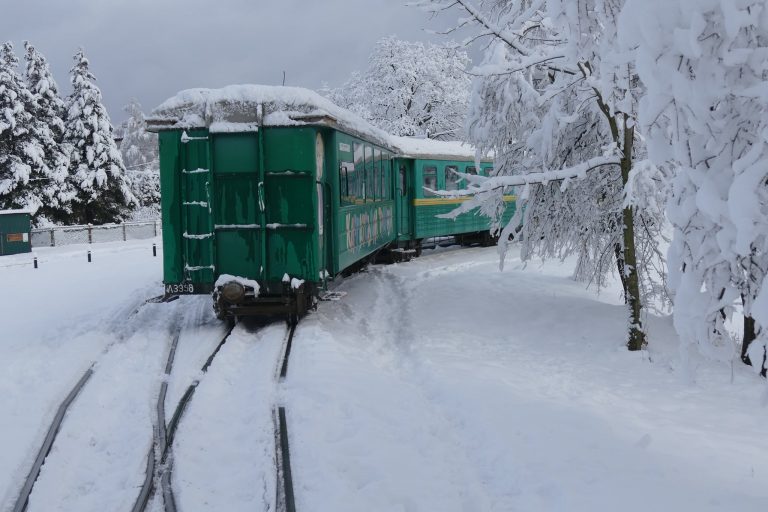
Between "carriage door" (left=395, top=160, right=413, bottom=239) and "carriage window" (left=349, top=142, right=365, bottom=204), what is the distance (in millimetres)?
4827

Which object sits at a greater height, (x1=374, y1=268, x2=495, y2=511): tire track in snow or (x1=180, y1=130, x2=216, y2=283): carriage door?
(x1=180, y1=130, x2=216, y2=283): carriage door

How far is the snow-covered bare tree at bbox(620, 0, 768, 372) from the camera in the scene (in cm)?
328

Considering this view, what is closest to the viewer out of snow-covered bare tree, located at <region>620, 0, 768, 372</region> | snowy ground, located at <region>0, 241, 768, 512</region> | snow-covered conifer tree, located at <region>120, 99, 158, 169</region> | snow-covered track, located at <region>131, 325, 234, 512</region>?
snow-covered bare tree, located at <region>620, 0, 768, 372</region>

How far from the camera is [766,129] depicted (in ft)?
10.7

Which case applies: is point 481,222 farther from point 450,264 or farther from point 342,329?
point 342,329

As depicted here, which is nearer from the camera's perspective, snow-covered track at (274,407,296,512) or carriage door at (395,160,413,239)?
snow-covered track at (274,407,296,512)

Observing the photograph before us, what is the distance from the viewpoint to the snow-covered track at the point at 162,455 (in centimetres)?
468

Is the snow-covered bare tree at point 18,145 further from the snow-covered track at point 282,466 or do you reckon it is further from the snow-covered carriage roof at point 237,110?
the snow-covered track at point 282,466

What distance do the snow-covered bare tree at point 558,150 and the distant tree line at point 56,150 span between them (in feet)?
82.1

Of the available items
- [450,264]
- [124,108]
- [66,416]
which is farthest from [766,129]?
[124,108]

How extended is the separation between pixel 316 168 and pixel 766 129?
696cm

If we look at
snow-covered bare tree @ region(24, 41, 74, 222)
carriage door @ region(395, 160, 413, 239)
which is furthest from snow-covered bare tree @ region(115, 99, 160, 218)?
carriage door @ region(395, 160, 413, 239)

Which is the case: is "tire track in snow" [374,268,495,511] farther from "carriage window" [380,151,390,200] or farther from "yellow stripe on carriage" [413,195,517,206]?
"yellow stripe on carriage" [413,195,517,206]

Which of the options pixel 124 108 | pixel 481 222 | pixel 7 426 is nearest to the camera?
pixel 7 426
